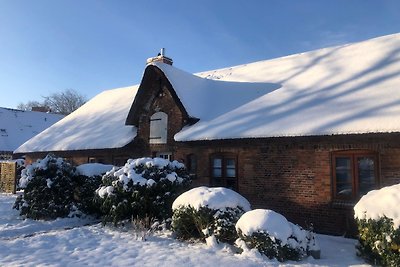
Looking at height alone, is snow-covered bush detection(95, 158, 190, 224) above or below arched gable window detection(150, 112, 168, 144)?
below

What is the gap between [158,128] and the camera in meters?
16.8

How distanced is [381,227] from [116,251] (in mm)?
5625

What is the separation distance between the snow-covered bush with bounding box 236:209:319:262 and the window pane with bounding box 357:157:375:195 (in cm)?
300

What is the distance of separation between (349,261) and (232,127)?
6.40 m

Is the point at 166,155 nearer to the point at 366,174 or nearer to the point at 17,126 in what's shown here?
the point at 366,174

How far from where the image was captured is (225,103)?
15852 millimetres

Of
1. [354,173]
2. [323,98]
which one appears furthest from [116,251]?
[323,98]

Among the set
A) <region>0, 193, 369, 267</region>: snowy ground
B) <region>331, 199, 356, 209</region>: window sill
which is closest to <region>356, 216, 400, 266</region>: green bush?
<region>0, 193, 369, 267</region>: snowy ground

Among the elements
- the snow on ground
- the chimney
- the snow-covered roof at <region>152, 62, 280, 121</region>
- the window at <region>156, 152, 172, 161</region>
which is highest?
the chimney

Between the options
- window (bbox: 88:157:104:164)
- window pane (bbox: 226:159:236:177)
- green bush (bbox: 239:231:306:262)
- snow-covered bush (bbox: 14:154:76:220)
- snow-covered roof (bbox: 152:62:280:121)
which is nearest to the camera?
green bush (bbox: 239:231:306:262)

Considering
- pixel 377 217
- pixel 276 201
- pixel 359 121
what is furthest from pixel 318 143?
pixel 377 217

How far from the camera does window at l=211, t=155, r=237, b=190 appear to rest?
13547mm

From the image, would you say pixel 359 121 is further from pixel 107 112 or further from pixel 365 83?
pixel 107 112

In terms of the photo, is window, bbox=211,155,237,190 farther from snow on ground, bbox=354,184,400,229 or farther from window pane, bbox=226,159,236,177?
snow on ground, bbox=354,184,400,229
